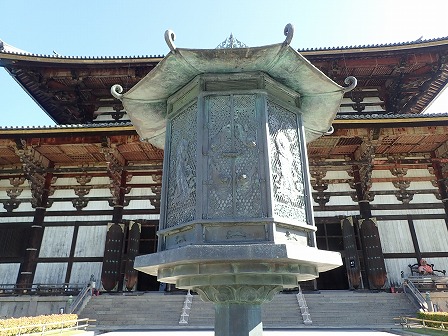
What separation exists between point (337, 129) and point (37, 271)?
12.2 m

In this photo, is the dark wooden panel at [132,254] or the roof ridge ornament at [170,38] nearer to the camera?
the roof ridge ornament at [170,38]

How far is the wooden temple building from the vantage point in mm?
11898

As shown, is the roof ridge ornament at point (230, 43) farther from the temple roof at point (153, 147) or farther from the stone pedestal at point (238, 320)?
the temple roof at point (153, 147)

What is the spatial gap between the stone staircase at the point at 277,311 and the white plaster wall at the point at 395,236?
207cm

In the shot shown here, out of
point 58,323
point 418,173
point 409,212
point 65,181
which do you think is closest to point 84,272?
point 58,323

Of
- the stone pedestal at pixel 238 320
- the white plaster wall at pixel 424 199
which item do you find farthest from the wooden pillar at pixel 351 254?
the stone pedestal at pixel 238 320

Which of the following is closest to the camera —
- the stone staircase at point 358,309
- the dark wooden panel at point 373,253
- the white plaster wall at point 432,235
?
the stone staircase at point 358,309

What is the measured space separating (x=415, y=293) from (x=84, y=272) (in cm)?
1156

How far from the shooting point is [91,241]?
13.0 meters

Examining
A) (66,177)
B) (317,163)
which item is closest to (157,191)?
(66,177)

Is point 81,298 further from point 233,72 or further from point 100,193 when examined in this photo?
point 233,72

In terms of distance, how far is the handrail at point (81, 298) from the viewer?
34.5 feet

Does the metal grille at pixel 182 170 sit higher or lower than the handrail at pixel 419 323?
higher

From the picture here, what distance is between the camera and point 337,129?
11.0 m
